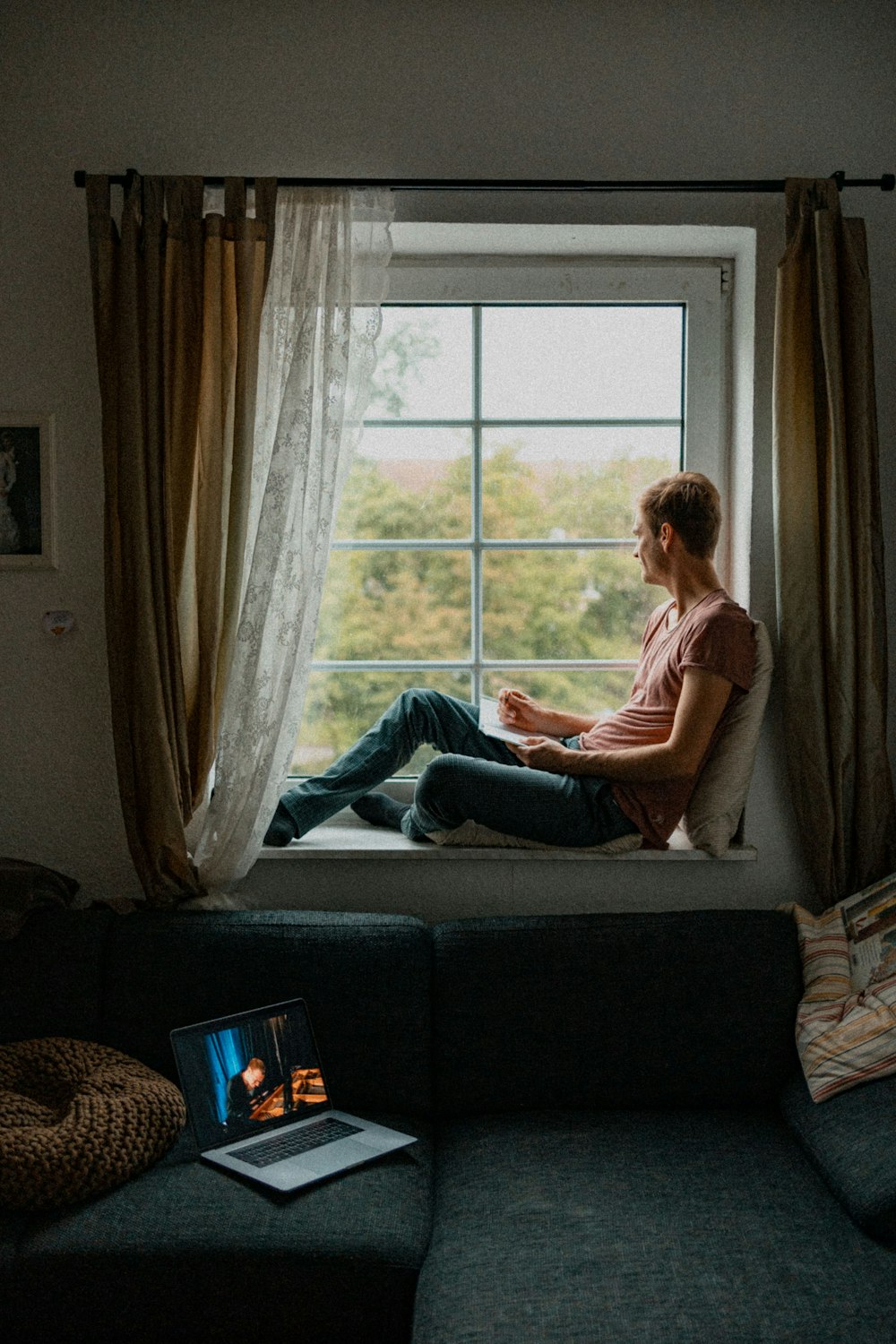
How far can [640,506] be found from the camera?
98.1 inches

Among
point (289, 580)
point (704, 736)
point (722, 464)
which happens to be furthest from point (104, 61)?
point (704, 736)

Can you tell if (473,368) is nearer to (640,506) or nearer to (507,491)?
(507,491)

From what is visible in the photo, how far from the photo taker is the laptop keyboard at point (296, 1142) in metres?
1.90

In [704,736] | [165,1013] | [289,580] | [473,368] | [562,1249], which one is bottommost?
[562,1249]

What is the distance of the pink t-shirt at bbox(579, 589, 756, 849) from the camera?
2.33 meters

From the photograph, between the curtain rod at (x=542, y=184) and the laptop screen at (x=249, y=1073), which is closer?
the laptop screen at (x=249, y=1073)

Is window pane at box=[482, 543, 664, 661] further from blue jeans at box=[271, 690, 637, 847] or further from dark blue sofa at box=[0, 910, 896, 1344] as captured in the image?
dark blue sofa at box=[0, 910, 896, 1344]

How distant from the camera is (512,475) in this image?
107 inches

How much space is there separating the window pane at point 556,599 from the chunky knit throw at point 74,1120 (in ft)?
4.24

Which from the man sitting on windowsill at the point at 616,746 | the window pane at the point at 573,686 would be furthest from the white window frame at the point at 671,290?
the window pane at the point at 573,686

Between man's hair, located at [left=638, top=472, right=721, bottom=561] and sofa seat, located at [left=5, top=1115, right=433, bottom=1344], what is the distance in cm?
149

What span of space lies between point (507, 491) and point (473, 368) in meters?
0.30

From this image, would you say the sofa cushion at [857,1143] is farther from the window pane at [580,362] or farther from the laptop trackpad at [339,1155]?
the window pane at [580,362]

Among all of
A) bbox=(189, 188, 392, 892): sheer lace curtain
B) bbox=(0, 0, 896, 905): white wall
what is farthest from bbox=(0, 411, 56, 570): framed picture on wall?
bbox=(189, 188, 392, 892): sheer lace curtain
